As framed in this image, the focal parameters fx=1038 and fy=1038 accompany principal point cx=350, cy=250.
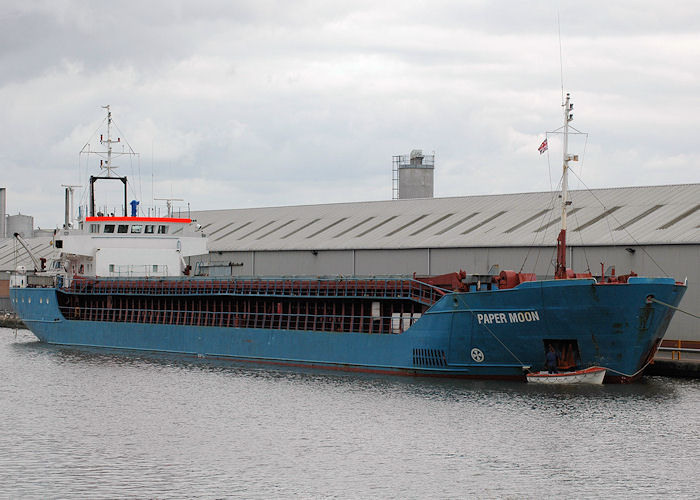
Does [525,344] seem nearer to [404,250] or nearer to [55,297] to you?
[404,250]

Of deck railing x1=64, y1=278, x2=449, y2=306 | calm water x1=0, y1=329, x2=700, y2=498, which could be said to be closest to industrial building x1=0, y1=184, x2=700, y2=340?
deck railing x1=64, y1=278, x2=449, y2=306

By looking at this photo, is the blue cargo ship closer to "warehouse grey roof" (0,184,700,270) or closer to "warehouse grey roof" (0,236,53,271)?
"warehouse grey roof" (0,184,700,270)

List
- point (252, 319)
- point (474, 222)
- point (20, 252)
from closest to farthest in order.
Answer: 1. point (252, 319)
2. point (474, 222)
3. point (20, 252)

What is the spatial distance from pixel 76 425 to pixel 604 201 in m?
32.7

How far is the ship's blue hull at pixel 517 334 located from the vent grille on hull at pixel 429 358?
0.04 m

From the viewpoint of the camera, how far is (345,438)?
2881 centimetres

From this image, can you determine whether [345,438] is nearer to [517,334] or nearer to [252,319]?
[517,334]

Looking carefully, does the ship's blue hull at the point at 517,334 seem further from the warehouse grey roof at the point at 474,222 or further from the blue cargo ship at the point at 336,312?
the warehouse grey roof at the point at 474,222

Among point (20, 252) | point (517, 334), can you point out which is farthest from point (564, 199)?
point (20, 252)

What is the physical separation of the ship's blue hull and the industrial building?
1.55 m

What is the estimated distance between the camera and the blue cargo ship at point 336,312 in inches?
1401

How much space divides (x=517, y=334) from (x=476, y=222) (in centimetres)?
2138

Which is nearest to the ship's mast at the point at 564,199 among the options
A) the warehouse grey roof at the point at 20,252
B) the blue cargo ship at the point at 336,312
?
the blue cargo ship at the point at 336,312

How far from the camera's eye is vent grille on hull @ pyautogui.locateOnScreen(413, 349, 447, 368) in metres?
38.4
